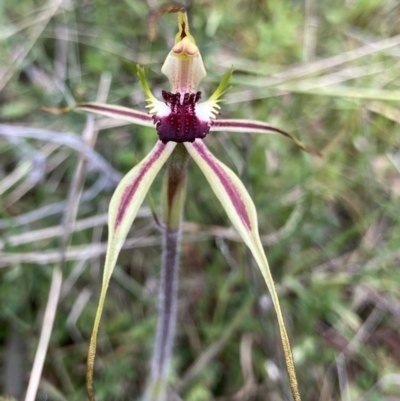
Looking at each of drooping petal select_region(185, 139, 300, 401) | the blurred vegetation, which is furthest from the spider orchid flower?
the blurred vegetation

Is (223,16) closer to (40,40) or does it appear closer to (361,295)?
(40,40)

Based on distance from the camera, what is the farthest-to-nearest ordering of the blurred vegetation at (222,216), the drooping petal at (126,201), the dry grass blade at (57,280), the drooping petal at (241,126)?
1. the blurred vegetation at (222,216)
2. the dry grass blade at (57,280)
3. the drooping petal at (241,126)
4. the drooping petal at (126,201)

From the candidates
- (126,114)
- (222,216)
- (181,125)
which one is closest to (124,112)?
(126,114)

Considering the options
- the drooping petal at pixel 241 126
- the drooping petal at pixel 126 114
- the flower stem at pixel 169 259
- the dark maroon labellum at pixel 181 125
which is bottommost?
the flower stem at pixel 169 259

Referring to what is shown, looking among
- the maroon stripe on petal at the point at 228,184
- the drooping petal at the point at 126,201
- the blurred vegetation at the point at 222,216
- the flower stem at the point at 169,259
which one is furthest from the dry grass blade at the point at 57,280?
the maroon stripe on petal at the point at 228,184

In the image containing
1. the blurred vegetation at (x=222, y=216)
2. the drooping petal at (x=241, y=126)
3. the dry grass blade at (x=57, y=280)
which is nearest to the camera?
the drooping petal at (x=241, y=126)

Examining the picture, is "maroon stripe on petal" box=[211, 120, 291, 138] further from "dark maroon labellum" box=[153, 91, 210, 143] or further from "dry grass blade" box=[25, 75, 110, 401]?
"dry grass blade" box=[25, 75, 110, 401]

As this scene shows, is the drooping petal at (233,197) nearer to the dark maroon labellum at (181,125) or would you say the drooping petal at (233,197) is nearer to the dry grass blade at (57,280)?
the dark maroon labellum at (181,125)
